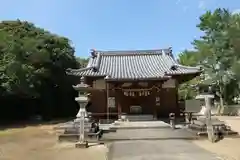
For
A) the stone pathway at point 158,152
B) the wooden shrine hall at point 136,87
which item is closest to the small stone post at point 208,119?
the stone pathway at point 158,152

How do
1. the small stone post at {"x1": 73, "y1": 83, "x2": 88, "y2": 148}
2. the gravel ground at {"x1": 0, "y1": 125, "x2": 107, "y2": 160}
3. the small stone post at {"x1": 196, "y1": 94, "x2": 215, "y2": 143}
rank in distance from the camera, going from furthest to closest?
the small stone post at {"x1": 196, "y1": 94, "x2": 215, "y2": 143}, the small stone post at {"x1": 73, "y1": 83, "x2": 88, "y2": 148}, the gravel ground at {"x1": 0, "y1": 125, "x2": 107, "y2": 160}

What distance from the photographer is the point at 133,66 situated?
86.9 ft

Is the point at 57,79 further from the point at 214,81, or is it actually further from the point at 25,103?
the point at 214,81

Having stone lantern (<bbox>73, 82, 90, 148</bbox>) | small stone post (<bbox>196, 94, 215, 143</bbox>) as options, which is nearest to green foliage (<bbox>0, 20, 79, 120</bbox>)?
stone lantern (<bbox>73, 82, 90, 148</bbox>)

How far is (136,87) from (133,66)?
149 inches

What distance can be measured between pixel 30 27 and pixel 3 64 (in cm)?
1243

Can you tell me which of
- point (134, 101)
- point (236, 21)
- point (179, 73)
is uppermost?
point (236, 21)

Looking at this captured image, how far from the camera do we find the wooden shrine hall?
22.7 metres

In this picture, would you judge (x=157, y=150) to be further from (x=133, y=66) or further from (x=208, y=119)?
(x=133, y=66)

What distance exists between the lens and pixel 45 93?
31.2m

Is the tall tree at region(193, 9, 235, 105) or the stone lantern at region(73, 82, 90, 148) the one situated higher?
the tall tree at region(193, 9, 235, 105)

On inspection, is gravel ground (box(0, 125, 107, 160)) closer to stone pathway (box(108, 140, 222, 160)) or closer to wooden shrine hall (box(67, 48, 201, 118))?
stone pathway (box(108, 140, 222, 160))

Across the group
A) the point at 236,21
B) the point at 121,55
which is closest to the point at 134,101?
the point at 121,55

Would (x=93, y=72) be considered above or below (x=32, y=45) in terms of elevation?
below
